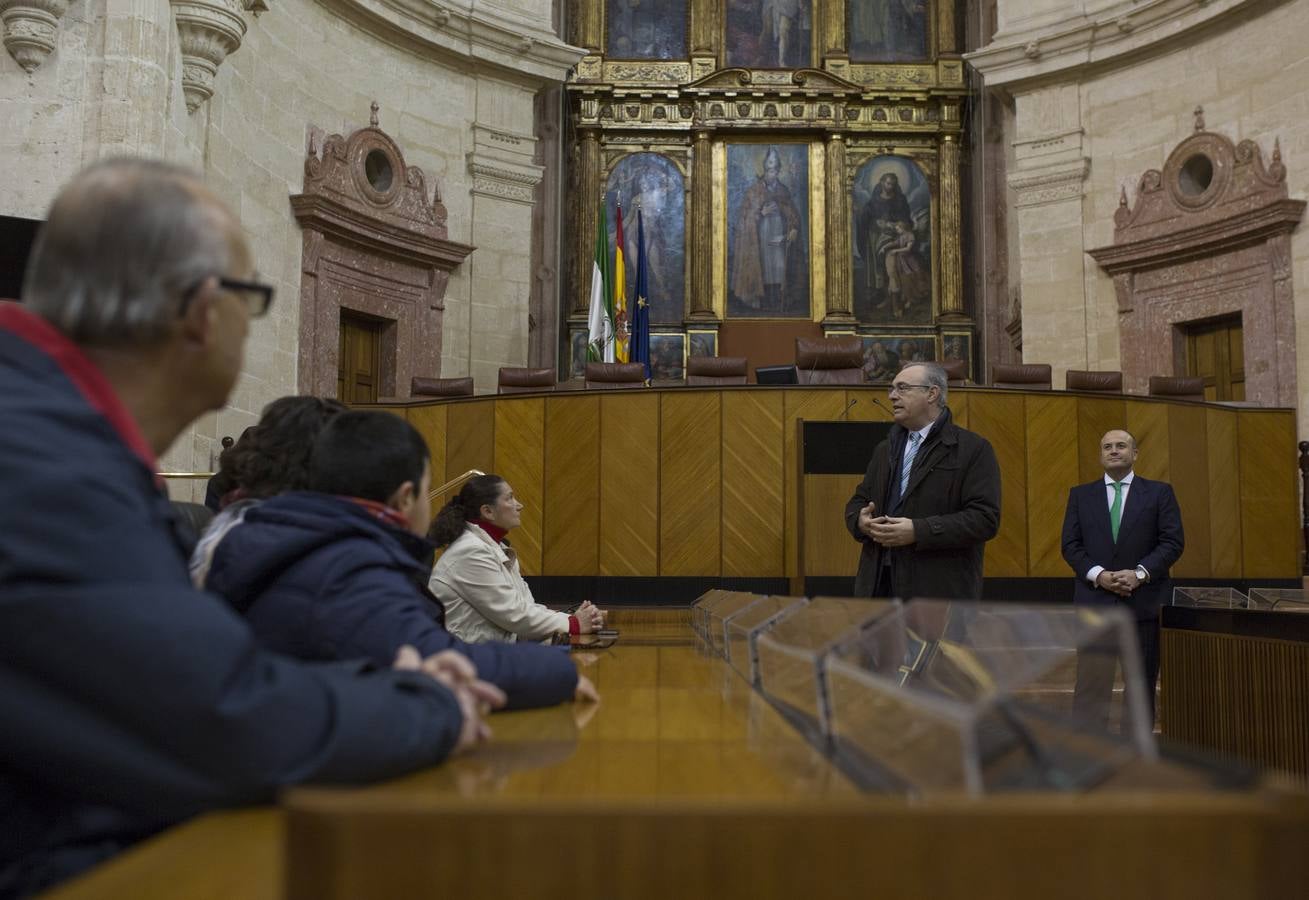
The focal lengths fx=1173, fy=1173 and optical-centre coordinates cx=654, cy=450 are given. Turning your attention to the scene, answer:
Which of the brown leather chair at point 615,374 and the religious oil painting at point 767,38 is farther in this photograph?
the religious oil painting at point 767,38

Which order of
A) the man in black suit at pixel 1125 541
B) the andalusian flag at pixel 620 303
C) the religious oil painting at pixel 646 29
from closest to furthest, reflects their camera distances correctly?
the man in black suit at pixel 1125 541, the andalusian flag at pixel 620 303, the religious oil painting at pixel 646 29

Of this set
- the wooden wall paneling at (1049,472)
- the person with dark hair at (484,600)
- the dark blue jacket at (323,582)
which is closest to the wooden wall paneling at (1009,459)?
the wooden wall paneling at (1049,472)

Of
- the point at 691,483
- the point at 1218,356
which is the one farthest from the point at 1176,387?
the point at 691,483

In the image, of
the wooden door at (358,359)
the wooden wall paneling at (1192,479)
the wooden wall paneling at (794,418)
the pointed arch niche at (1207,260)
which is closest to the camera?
the wooden wall paneling at (794,418)

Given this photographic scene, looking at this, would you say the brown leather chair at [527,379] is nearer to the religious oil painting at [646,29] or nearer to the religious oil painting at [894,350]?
the religious oil painting at [894,350]

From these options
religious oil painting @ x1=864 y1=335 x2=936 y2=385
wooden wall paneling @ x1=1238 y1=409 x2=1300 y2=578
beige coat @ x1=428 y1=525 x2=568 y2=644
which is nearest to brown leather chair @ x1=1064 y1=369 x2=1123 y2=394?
wooden wall paneling @ x1=1238 y1=409 x2=1300 y2=578

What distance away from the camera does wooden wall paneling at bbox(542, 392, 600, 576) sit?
9.58 m

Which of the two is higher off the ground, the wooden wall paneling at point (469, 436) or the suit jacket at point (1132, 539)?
the wooden wall paneling at point (469, 436)

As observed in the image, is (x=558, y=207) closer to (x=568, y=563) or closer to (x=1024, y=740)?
(x=568, y=563)

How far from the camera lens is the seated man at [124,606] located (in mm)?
1030

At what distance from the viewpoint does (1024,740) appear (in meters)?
1.03

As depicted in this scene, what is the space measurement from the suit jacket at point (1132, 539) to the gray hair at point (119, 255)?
16.5ft

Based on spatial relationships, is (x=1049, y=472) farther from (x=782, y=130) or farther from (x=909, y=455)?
(x=782, y=130)

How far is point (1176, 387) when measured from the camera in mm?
10688
